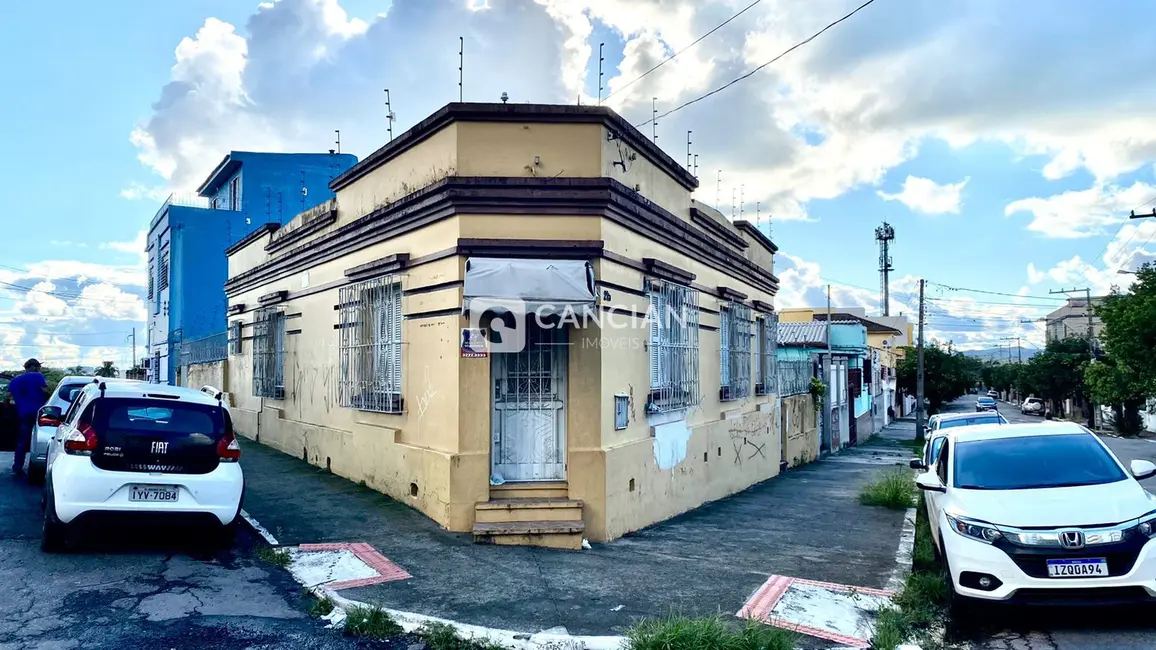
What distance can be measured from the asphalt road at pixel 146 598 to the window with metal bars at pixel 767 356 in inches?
453

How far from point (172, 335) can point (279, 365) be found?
15.9m

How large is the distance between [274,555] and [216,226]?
914 inches

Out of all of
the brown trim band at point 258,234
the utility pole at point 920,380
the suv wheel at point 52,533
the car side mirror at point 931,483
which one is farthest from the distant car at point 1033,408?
the suv wheel at point 52,533

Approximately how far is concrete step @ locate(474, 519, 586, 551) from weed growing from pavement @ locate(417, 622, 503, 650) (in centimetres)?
273

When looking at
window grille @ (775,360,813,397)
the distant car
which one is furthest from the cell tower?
window grille @ (775,360,813,397)

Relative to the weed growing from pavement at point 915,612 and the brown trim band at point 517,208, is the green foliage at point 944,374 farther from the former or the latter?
the weed growing from pavement at point 915,612

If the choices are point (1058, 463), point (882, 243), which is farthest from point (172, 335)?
point (882, 243)

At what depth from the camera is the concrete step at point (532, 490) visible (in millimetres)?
9016

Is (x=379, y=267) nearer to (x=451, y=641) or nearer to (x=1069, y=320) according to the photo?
(x=451, y=641)

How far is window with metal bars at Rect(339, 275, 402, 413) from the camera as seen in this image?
10.5 m

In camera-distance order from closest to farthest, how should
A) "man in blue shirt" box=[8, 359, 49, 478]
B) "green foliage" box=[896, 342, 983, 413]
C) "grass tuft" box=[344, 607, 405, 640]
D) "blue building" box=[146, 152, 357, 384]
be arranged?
"grass tuft" box=[344, 607, 405, 640]
"man in blue shirt" box=[8, 359, 49, 478]
"blue building" box=[146, 152, 357, 384]
"green foliage" box=[896, 342, 983, 413]

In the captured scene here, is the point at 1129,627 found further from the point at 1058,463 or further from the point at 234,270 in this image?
the point at 234,270

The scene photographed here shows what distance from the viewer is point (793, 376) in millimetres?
20922

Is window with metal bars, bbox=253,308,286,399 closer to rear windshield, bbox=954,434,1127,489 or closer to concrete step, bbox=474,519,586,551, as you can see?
concrete step, bbox=474,519,586,551
